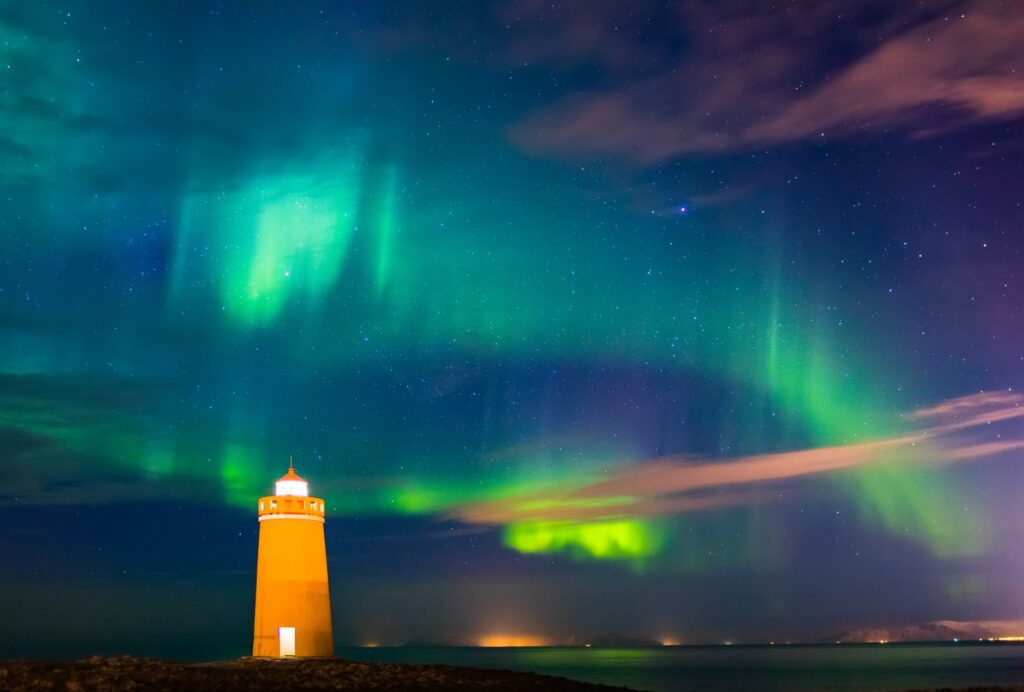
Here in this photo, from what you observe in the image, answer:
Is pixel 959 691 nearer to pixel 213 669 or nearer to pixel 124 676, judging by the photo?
pixel 213 669

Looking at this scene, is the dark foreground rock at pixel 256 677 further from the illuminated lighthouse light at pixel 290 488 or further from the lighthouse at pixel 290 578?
the illuminated lighthouse light at pixel 290 488

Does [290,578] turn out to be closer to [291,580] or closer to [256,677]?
[291,580]

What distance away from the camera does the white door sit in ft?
115

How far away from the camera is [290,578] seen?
35625mm

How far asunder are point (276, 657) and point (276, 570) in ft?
10.6

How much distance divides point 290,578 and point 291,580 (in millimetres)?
87

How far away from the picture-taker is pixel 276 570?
3566 centimetres

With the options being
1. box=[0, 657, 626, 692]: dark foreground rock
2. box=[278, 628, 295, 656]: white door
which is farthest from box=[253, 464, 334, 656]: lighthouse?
box=[0, 657, 626, 692]: dark foreground rock

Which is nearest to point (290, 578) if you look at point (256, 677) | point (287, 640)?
point (287, 640)

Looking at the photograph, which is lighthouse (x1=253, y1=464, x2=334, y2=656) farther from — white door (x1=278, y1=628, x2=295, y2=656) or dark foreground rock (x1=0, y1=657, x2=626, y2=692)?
dark foreground rock (x1=0, y1=657, x2=626, y2=692)

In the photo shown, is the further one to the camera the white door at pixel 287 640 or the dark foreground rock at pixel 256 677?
the white door at pixel 287 640

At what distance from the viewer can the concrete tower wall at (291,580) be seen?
3538 centimetres

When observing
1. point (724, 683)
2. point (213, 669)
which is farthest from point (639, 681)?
point (213, 669)

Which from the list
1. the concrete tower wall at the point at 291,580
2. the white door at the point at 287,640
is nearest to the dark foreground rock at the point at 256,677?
the white door at the point at 287,640
